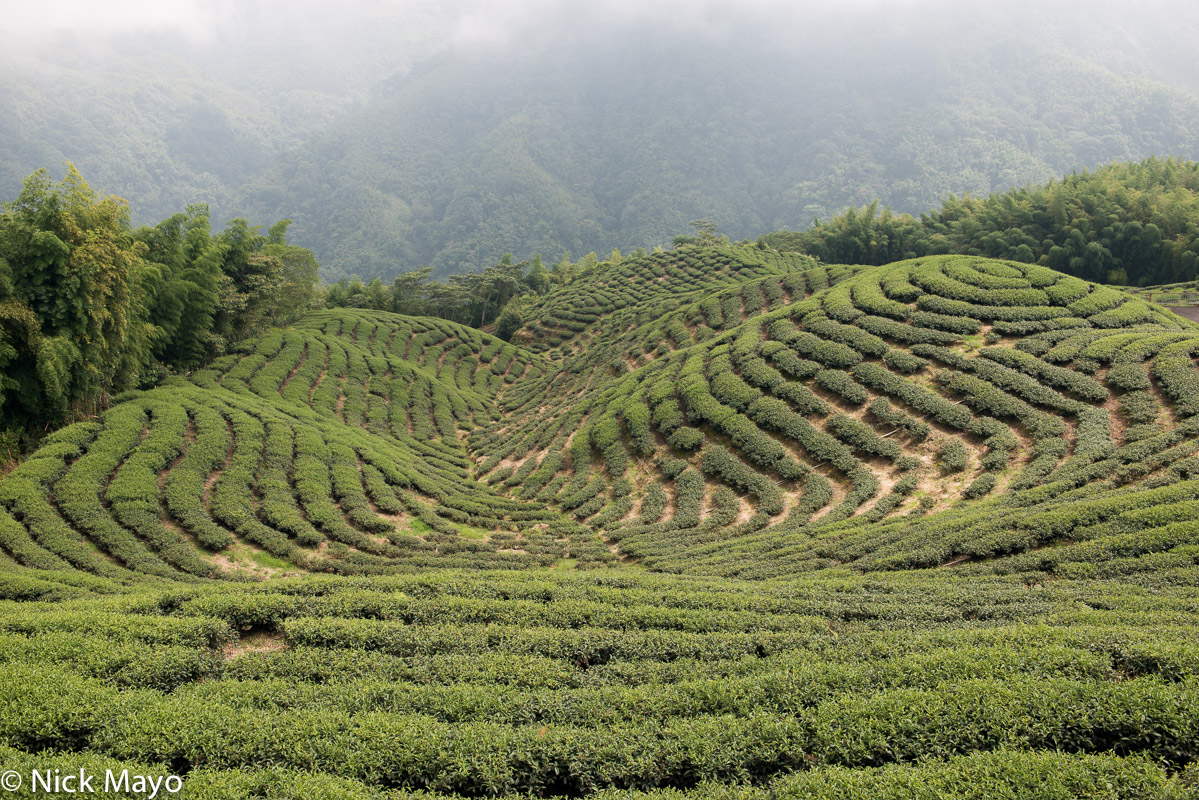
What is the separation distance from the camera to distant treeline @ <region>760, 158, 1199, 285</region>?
163 ft

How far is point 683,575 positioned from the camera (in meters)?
15.8

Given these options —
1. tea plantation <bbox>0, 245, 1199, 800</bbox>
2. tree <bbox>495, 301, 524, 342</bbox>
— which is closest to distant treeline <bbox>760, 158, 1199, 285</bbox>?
tea plantation <bbox>0, 245, 1199, 800</bbox>

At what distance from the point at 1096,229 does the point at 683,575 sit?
60.6m

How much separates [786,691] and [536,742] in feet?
11.6

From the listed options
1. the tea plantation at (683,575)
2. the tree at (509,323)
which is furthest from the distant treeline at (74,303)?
the tree at (509,323)

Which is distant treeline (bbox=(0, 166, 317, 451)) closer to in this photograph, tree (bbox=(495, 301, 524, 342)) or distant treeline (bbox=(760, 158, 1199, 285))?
tree (bbox=(495, 301, 524, 342))

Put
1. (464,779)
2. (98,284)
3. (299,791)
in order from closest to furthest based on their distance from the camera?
1. (299,791)
2. (464,779)
3. (98,284)

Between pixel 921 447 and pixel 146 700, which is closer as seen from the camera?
pixel 146 700

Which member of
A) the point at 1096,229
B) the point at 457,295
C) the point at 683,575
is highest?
the point at 457,295

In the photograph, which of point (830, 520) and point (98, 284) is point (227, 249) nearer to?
point (98, 284)

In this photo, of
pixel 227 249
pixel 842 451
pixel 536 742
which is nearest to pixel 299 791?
pixel 536 742

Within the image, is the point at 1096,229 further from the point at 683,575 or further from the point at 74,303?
the point at 74,303

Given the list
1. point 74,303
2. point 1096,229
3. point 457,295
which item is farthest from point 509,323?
point 1096,229

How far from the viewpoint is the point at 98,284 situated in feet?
71.5
